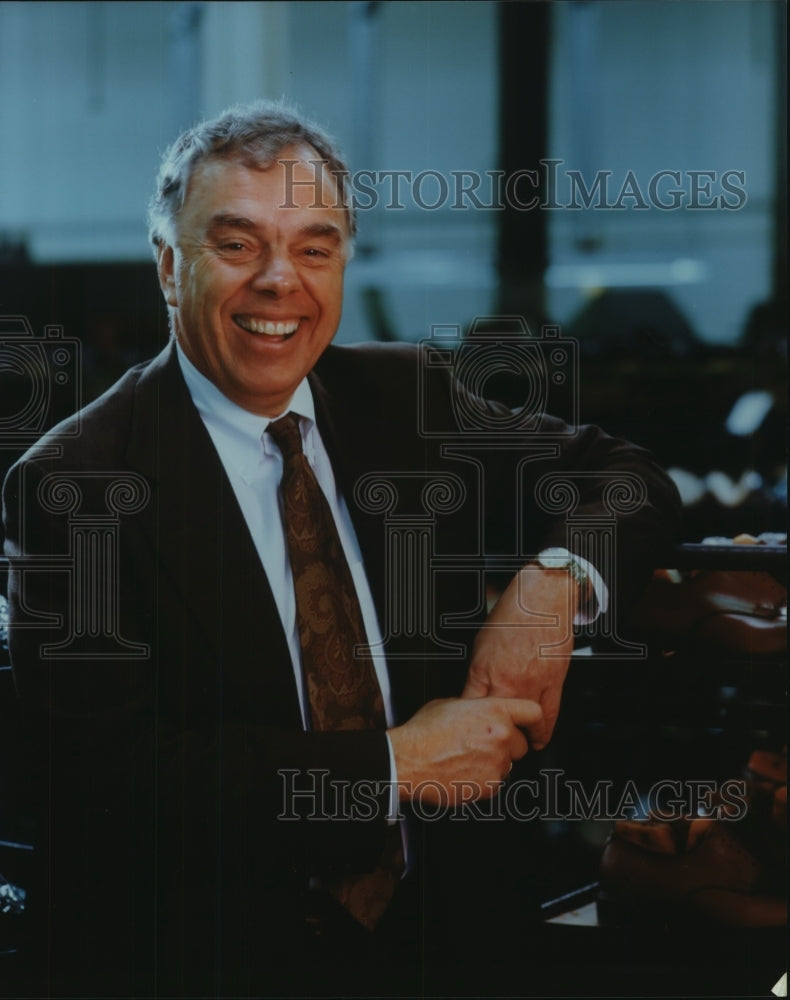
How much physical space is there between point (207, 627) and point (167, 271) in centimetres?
62

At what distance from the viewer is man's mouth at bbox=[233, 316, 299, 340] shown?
2178 mm

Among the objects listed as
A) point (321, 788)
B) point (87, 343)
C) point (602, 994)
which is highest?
point (87, 343)

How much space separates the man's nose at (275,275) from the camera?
2.16m

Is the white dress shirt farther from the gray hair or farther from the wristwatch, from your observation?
the wristwatch

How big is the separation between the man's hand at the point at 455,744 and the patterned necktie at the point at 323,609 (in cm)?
7

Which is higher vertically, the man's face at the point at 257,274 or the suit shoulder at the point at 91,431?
the man's face at the point at 257,274

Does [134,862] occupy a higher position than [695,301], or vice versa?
[695,301]

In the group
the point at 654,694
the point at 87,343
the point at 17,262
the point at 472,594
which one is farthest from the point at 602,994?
the point at 17,262

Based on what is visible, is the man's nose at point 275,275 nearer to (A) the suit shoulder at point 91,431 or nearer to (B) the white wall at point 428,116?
(B) the white wall at point 428,116

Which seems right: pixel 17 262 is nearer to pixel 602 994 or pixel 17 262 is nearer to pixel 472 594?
pixel 472 594

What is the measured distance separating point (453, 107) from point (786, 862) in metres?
1.49

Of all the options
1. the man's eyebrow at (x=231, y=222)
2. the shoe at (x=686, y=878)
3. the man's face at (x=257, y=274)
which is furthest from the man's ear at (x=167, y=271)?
the shoe at (x=686, y=878)

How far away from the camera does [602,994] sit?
93.3 inches

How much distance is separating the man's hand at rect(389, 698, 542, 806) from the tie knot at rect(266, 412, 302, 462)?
1.64 ft
